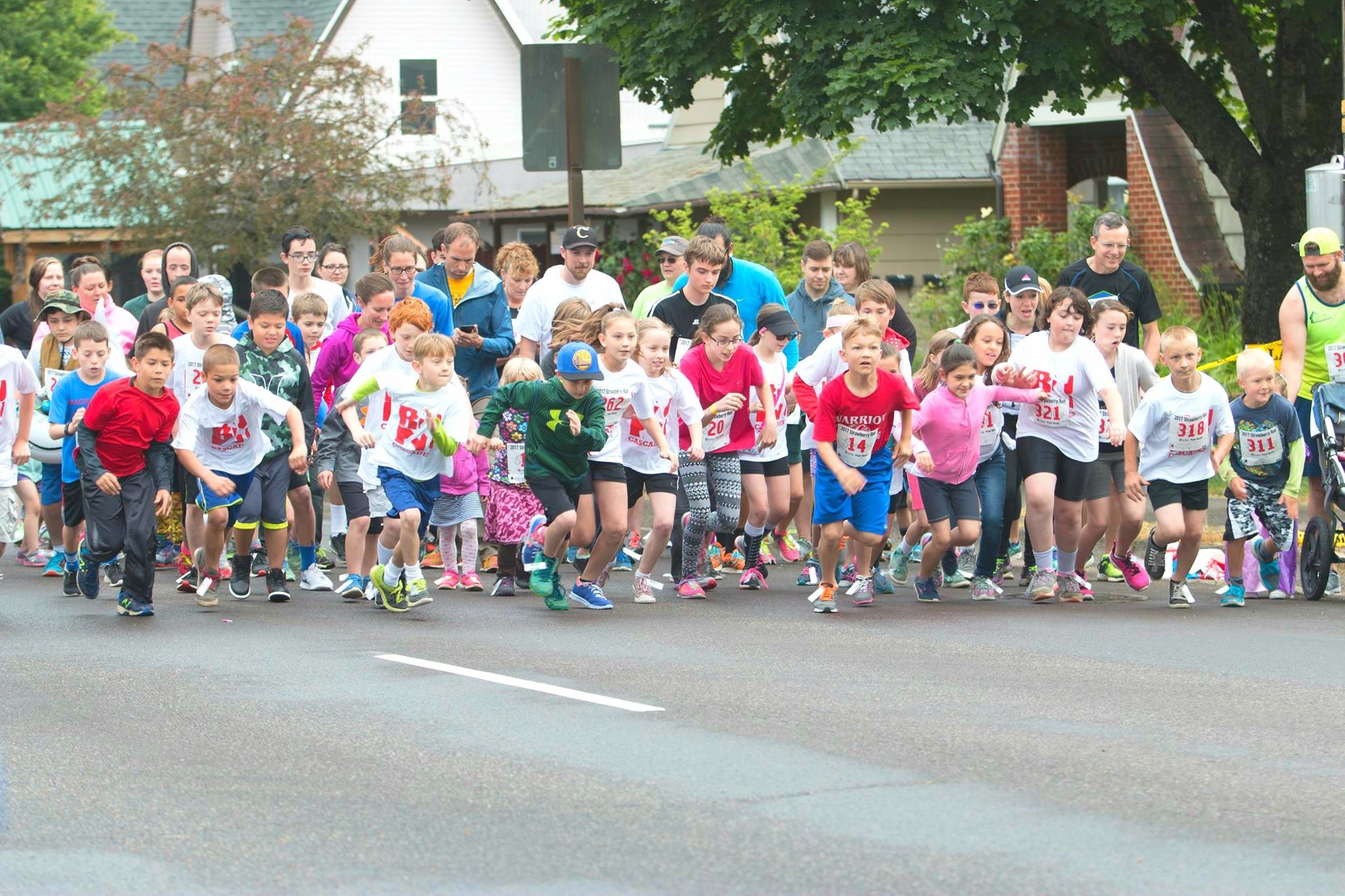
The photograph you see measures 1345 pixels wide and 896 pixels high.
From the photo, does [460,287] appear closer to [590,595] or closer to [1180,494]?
[590,595]

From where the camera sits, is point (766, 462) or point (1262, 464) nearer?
point (1262, 464)

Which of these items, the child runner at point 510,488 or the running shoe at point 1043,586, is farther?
the running shoe at point 1043,586

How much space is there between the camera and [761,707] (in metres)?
8.05

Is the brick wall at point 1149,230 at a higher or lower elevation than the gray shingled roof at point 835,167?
lower

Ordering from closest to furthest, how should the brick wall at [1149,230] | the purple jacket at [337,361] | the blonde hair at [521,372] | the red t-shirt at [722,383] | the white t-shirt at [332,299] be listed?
1. the blonde hair at [521,372]
2. the red t-shirt at [722,383]
3. the purple jacket at [337,361]
4. the white t-shirt at [332,299]
5. the brick wall at [1149,230]

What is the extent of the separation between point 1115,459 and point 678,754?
18.4 ft

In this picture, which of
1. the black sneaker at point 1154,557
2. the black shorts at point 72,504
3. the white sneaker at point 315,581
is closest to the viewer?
the black sneaker at point 1154,557

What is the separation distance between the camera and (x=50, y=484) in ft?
44.6

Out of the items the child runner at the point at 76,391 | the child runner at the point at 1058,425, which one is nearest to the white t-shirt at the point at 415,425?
the child runner at the point at 76,391

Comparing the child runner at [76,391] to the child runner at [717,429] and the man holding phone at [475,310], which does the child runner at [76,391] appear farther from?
the child runner at [717,429]

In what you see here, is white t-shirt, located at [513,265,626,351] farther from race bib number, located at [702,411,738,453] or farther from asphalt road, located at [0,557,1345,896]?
asphalt road, located at [0,557,1345,896]

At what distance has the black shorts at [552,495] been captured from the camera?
36.0 ft

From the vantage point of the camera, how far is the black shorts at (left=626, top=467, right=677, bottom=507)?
37.7 feet

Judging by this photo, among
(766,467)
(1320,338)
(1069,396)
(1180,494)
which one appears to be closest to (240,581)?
(766,467)
